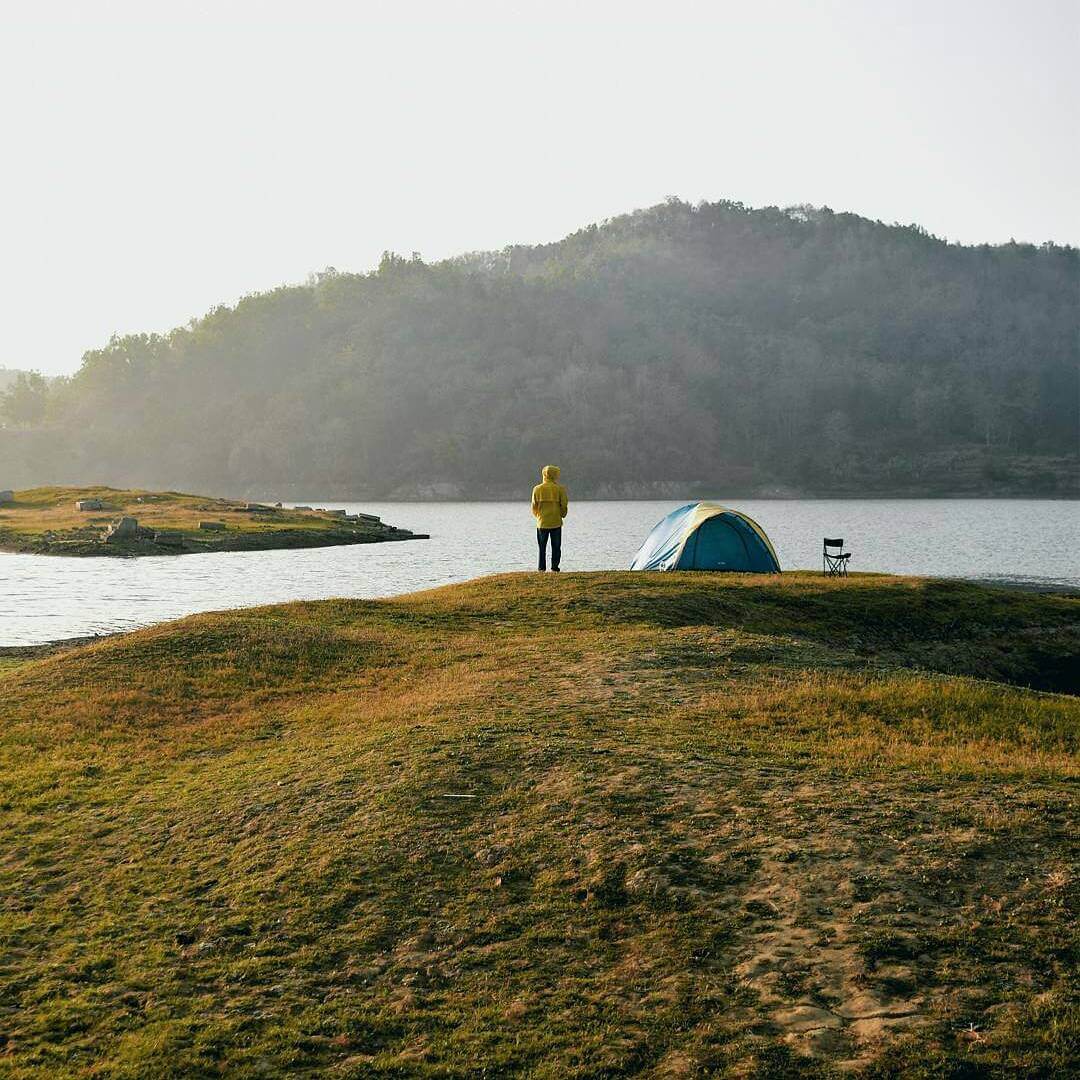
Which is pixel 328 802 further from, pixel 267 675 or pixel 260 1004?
pixel 267 675

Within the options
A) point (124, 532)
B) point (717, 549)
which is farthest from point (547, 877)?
point (124, 532)

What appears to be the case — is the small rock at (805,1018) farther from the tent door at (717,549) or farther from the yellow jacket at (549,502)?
the tent door at (717,549)

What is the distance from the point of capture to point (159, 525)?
89.8m

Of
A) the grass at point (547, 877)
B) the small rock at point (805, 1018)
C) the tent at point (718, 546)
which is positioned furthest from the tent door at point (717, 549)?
the small rock at point (805, 1018)

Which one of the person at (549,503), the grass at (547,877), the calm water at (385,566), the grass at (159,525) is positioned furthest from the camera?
the grass at (159,525)

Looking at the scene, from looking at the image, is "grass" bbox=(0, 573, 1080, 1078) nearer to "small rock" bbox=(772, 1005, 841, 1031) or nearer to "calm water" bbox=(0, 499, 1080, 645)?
"small rock" bbox=(772, 1005, 841, 1031)

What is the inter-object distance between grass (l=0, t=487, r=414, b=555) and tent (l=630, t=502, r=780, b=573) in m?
48.2

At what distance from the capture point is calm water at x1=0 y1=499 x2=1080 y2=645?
40.7 meters

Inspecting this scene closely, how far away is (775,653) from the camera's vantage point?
66.2 feet

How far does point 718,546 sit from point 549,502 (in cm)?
627

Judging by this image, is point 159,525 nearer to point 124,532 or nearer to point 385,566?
point 124,532

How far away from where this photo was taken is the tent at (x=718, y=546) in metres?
36.4

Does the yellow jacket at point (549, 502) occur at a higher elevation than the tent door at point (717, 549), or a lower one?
higher

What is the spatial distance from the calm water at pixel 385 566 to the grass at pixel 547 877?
18776 mm
